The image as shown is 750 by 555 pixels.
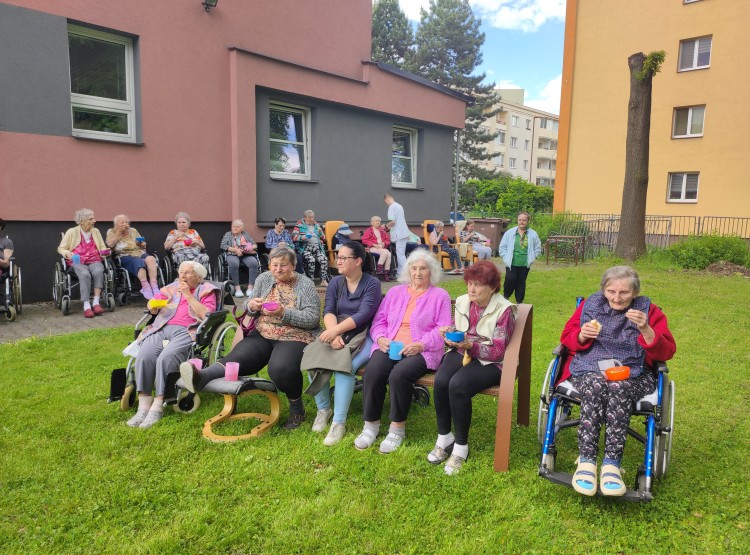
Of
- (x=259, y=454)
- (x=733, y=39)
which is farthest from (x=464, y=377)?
(x=733, y=39)

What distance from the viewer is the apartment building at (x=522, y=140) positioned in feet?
196

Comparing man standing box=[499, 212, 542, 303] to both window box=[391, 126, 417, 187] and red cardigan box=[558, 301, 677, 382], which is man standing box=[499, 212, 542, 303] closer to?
red cardigan box=[558, 301, 677, 382]

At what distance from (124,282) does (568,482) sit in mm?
6993

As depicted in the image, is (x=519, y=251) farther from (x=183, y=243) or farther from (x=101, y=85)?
(x=101, y=85)

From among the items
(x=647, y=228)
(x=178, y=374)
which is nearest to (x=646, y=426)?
(x=178, y=374)

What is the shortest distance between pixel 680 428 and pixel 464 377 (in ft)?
6.20

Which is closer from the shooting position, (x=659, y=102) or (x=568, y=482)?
(x=568, y=482)

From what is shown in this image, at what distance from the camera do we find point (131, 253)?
8031 millimetres

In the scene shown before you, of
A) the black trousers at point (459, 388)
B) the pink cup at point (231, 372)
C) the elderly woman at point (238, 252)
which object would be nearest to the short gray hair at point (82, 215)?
the elderly woman at point (238, 252)

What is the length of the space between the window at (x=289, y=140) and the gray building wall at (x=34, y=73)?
381 cm

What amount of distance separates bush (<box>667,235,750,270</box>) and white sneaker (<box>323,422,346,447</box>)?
532 inches

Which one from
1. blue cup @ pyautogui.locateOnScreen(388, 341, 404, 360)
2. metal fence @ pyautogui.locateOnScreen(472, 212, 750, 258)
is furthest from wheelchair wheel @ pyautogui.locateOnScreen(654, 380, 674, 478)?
metal fence @ pyautogui.locateOnScreen(472, 212, 750, 258)

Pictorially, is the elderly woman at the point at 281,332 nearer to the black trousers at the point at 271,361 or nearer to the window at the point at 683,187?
the black trousers at the point at 271,361

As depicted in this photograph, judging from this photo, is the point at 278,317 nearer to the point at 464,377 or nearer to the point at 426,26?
the point at 464,377
